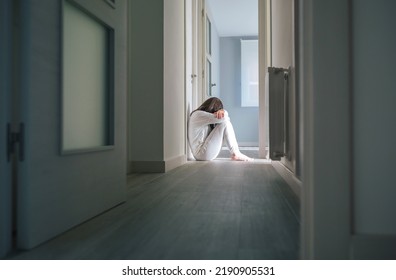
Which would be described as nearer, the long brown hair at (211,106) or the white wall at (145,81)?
the white wall at (145,81)

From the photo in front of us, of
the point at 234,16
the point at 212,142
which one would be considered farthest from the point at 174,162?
the point at 234,16

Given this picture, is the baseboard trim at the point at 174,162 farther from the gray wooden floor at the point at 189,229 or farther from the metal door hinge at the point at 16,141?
the metal door hinge at the point at 16,141

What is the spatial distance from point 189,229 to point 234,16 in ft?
19.7

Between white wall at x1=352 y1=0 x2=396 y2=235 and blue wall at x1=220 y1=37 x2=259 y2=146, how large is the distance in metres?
6.81

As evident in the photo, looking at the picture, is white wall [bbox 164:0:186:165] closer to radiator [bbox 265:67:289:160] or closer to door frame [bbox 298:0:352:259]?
radiator [bbox 265:67:289:160]

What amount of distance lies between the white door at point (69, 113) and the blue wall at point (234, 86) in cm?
617

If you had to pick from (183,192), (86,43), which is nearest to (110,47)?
(86,43)

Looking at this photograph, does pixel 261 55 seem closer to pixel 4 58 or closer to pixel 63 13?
pixel 63 13

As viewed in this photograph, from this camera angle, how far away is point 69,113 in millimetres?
1089

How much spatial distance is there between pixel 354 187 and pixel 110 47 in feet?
3.48

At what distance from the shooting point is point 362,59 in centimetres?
70

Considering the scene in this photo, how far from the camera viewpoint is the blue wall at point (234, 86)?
7.51 metres

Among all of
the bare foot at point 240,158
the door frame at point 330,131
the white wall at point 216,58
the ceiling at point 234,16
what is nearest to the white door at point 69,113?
the door frame at point 330,131

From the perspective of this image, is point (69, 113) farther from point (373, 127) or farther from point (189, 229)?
point (373, 127)
